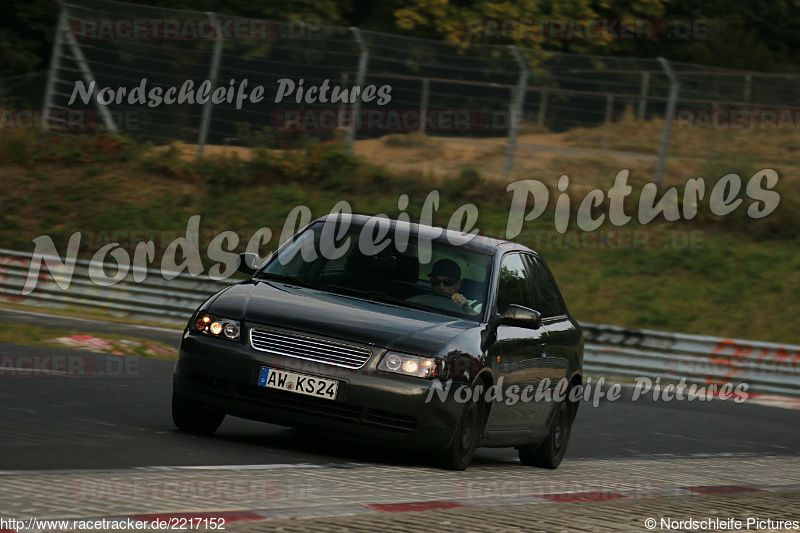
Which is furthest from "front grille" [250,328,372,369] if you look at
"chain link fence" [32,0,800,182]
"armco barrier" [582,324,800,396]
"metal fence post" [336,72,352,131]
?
"metal fence post" [336,72,352,131]

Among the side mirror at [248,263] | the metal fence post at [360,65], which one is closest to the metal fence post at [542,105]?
the metal fence post at [360,65]

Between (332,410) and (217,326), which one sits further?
(217,326)

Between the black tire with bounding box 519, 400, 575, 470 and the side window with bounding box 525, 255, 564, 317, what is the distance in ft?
2.52

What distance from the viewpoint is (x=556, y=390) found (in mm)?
10734

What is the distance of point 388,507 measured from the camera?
22.5ft

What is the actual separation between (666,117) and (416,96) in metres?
5.10

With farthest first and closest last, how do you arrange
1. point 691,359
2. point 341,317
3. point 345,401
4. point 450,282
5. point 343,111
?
point 343,111, point 691,359, point 450,282, point 341,317, point 345,401

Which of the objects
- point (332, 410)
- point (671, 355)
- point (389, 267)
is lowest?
point (671, 355)

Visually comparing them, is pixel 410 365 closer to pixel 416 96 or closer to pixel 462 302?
pixel 462 302

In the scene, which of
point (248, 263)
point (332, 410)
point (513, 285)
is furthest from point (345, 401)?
point (513, 285)

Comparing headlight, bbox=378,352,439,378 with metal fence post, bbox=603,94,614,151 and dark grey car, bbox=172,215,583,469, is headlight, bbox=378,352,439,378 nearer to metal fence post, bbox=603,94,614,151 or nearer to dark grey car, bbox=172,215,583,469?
dark grey car, bbox=172,215,583,469

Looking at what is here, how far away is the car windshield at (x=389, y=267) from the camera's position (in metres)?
9.48

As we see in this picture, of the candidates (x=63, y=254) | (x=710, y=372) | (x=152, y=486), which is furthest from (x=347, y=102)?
(x=152, y=486)

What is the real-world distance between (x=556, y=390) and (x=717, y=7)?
3521cm
